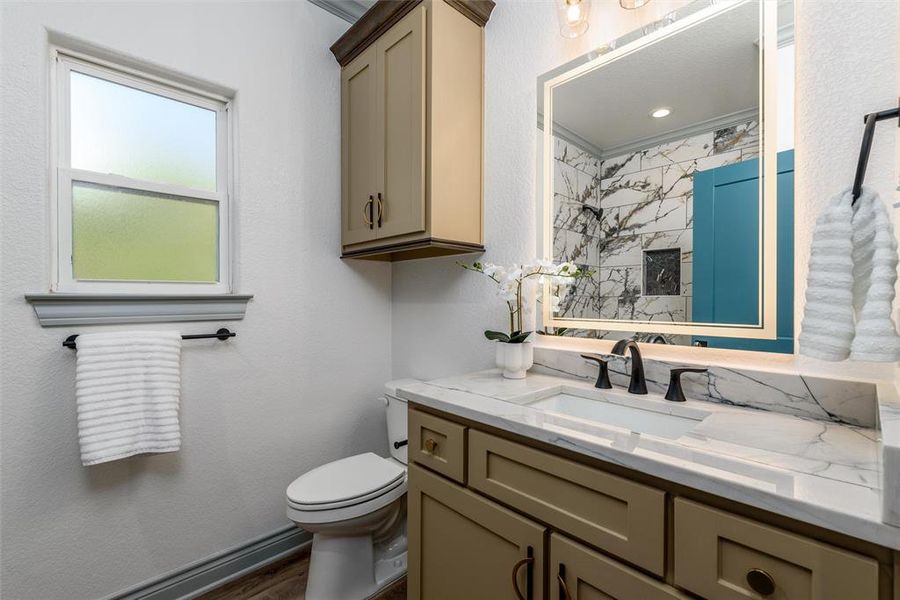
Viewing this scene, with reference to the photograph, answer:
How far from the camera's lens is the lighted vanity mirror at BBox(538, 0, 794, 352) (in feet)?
3.52

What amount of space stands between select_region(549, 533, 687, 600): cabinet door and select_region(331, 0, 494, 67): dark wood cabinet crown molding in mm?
1869

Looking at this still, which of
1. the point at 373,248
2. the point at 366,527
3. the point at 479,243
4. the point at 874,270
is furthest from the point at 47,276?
the point at 874,270

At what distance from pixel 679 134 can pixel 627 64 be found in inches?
12.8

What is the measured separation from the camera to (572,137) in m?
1.52

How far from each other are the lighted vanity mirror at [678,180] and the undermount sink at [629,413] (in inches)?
9.7

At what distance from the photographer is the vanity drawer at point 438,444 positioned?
3.65 ft

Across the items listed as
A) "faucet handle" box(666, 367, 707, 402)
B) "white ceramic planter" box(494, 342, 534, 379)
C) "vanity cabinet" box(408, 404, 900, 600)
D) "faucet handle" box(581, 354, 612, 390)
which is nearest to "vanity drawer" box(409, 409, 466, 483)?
"vanity cabinet" box(408, 404, 900, 600)

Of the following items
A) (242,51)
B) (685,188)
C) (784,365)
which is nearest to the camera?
(784,365)

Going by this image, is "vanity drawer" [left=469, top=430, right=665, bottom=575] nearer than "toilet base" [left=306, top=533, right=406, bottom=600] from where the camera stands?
Yes

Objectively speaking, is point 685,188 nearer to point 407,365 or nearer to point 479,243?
point 479,243

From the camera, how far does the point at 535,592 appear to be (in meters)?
0.93

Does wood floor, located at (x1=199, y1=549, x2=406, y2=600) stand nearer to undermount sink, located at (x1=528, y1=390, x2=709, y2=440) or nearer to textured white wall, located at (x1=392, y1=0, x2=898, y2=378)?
textured white wall, located at (x1=392, y1=0, x2=898, y2=378)

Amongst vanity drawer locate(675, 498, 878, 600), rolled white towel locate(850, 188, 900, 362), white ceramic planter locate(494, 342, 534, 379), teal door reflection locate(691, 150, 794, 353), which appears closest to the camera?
vanity drawer locate(675, 498, 878, 600)

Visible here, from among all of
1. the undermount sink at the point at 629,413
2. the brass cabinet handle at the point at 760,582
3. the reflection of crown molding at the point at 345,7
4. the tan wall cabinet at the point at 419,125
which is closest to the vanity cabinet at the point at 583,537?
the brass cabinet handle at the point at 760,582
